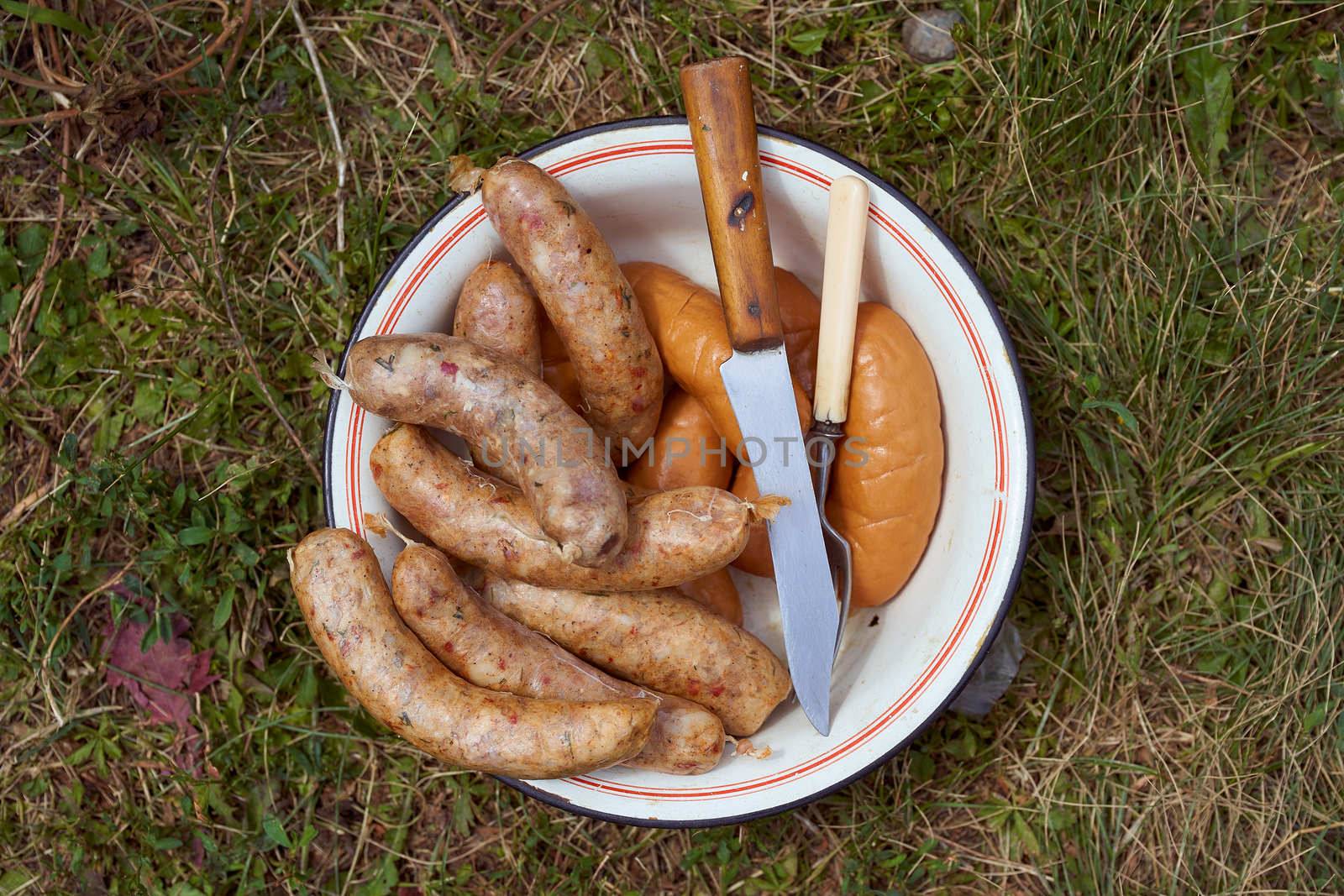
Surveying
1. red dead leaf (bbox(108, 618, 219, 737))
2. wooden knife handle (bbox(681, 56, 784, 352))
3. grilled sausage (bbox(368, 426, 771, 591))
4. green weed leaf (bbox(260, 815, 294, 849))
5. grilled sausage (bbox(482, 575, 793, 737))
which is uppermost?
wooden knife handle (bbox(681, 56, 784, 352))

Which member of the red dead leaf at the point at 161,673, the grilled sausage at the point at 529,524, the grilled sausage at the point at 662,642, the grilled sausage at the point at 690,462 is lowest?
the red dead leaf at the point at 161,673

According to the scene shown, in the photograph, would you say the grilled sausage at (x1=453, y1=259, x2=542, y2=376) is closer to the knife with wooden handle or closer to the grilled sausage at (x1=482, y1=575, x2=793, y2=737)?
the grilled sausage at (x1=482, y1=575, x2=793, y2=737)

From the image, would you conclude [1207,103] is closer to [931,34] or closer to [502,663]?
[931,34]

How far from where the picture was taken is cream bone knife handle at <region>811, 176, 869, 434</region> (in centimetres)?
186

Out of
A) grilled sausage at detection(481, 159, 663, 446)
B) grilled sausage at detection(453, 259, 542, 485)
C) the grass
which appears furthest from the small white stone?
grilled sausage at detection(453, 259, 542, 485)

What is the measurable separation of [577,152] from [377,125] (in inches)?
30.7

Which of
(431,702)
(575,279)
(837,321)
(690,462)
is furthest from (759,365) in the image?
(431,702)

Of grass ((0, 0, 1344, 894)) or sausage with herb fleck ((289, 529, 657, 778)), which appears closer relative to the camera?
sausage with herb fleck ((289, 529, 657, 778))

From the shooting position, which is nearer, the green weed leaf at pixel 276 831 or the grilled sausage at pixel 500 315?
the grilled sausage at pixel 500 315

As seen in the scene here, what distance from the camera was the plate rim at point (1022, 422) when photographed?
5.99ft

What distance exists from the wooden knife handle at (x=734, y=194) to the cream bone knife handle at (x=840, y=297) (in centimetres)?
11

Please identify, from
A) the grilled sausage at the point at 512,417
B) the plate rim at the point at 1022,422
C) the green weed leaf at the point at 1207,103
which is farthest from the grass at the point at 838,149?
the grilled sausage at the point at 512,417

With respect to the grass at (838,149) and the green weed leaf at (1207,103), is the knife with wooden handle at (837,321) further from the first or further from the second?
the green weed leaf at (1207,103)

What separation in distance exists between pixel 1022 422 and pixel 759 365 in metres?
0.51
